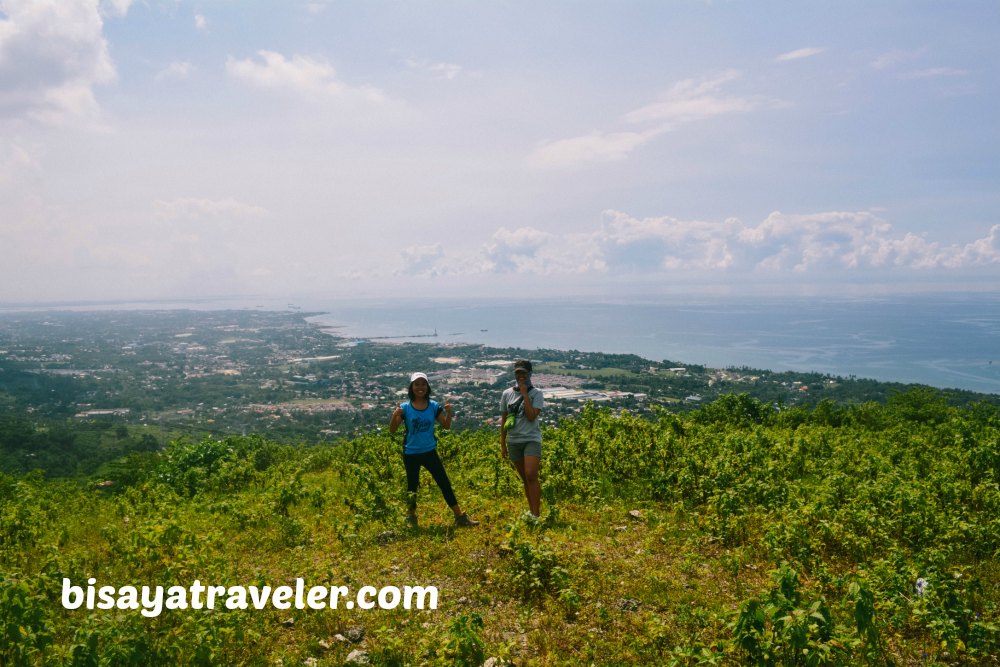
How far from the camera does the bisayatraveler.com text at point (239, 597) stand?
4.98 m

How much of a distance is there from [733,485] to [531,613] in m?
4.36

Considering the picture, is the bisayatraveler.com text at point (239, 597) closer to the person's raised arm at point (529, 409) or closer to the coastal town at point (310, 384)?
the person's raised arm at point (529, 409)

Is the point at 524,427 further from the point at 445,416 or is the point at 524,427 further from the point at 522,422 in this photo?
the point at 445,416

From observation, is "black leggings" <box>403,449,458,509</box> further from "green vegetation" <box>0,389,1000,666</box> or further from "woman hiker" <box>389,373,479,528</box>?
"green vegetation" <box>0,389,1000,666</box>

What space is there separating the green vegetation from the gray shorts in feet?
2.99

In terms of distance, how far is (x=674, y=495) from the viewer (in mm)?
8289

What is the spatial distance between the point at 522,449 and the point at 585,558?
5.20ft

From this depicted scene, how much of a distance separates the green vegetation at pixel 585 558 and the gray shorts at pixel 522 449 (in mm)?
913

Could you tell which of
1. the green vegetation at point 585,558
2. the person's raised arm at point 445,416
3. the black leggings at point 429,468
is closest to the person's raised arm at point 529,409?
the person's raised arm at point 445,416

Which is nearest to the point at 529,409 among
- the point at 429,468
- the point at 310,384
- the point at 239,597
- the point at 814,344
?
the point at 429,468

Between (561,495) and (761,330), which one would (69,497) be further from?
(761,330)

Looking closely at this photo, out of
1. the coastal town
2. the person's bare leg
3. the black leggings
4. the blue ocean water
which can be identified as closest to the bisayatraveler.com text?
the black leggings

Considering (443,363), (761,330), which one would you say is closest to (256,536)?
(443,363)

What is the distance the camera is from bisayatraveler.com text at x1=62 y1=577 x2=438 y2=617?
4.98m
